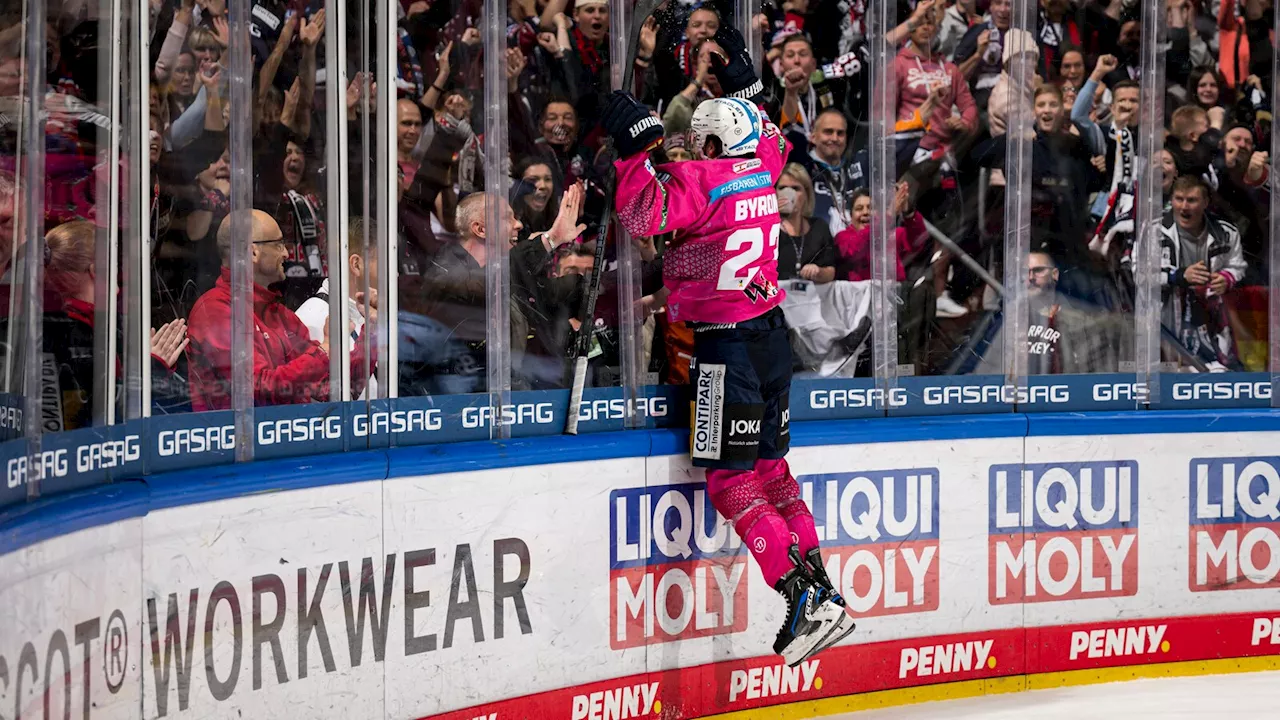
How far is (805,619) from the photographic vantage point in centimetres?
418

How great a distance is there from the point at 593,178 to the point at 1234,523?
290cm

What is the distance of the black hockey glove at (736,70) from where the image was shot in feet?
14.7

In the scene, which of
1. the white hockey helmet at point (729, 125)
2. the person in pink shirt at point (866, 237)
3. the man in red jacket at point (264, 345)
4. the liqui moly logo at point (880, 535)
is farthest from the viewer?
the person in pink shirt at point (866, 237)

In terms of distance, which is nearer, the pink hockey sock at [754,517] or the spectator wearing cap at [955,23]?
the pink hockey sock at [754,517]

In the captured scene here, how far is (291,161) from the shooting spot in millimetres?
3744

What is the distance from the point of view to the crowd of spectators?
11.3ft

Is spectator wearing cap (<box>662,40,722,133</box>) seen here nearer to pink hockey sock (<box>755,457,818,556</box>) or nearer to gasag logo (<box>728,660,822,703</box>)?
pink hockey sock (<box>755,457,818,556</box>)

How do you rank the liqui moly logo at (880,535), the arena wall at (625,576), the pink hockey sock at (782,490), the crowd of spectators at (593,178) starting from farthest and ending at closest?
1. the liqui moly logo at (880,535)
2. the pink hockey sock at (782,490)
3. the crowd of spectators at (593,178)
4. the arena wall at (625,576)

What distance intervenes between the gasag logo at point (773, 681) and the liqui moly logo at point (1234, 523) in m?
1.65

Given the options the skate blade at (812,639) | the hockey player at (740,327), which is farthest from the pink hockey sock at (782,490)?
the skate blade at (812,639)

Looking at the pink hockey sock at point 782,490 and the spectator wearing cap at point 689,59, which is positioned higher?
the spectator wearing cap at point 689,59

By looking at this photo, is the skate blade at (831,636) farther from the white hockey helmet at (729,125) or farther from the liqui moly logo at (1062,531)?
the white hockey helmet at (729,125)

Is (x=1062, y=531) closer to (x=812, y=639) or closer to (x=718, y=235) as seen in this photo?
(x=812, y=639)

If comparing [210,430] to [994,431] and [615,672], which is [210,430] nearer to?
[615,672]
